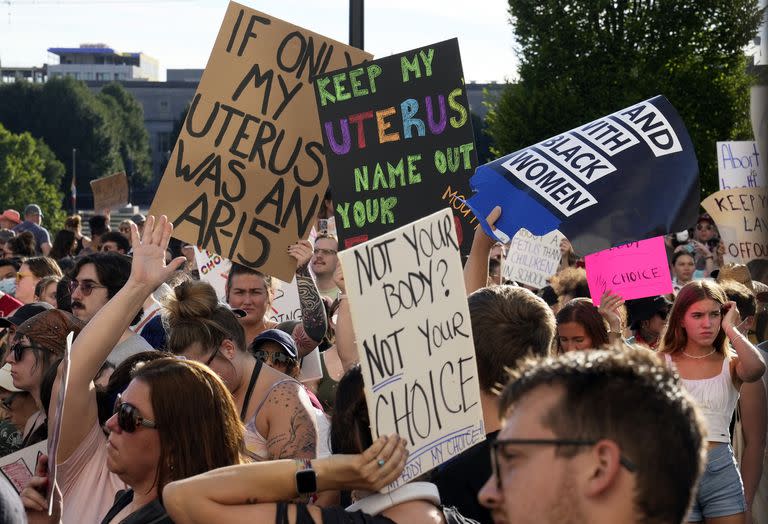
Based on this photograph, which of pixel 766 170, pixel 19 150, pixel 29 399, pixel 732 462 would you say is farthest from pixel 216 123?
pixel 19 150

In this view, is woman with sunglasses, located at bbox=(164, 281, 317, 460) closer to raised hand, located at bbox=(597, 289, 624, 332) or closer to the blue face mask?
raised hand, located at bbox=(597, 289, 624, 332)

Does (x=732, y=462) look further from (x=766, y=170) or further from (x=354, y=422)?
(x=766, y=170)

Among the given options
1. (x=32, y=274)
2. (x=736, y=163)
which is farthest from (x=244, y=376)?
(x=736, y=163)

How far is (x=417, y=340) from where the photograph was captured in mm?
3092

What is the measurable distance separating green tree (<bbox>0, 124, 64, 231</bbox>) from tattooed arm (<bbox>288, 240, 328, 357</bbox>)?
72707 mm

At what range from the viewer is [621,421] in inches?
85.1

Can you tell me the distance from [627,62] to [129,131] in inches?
3210

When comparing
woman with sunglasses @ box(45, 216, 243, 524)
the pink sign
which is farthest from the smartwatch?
the pink sign

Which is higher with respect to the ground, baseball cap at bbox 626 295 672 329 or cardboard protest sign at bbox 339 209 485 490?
cardboard protest sign at bbox 339 209 485 490

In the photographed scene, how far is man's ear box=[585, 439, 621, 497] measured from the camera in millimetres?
2113

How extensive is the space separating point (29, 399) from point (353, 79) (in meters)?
2.20

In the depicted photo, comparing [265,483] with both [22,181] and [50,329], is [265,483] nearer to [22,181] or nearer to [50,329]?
[50,329]

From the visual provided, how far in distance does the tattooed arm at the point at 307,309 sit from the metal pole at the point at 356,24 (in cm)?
248

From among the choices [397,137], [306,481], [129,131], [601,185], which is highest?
[129,131]
